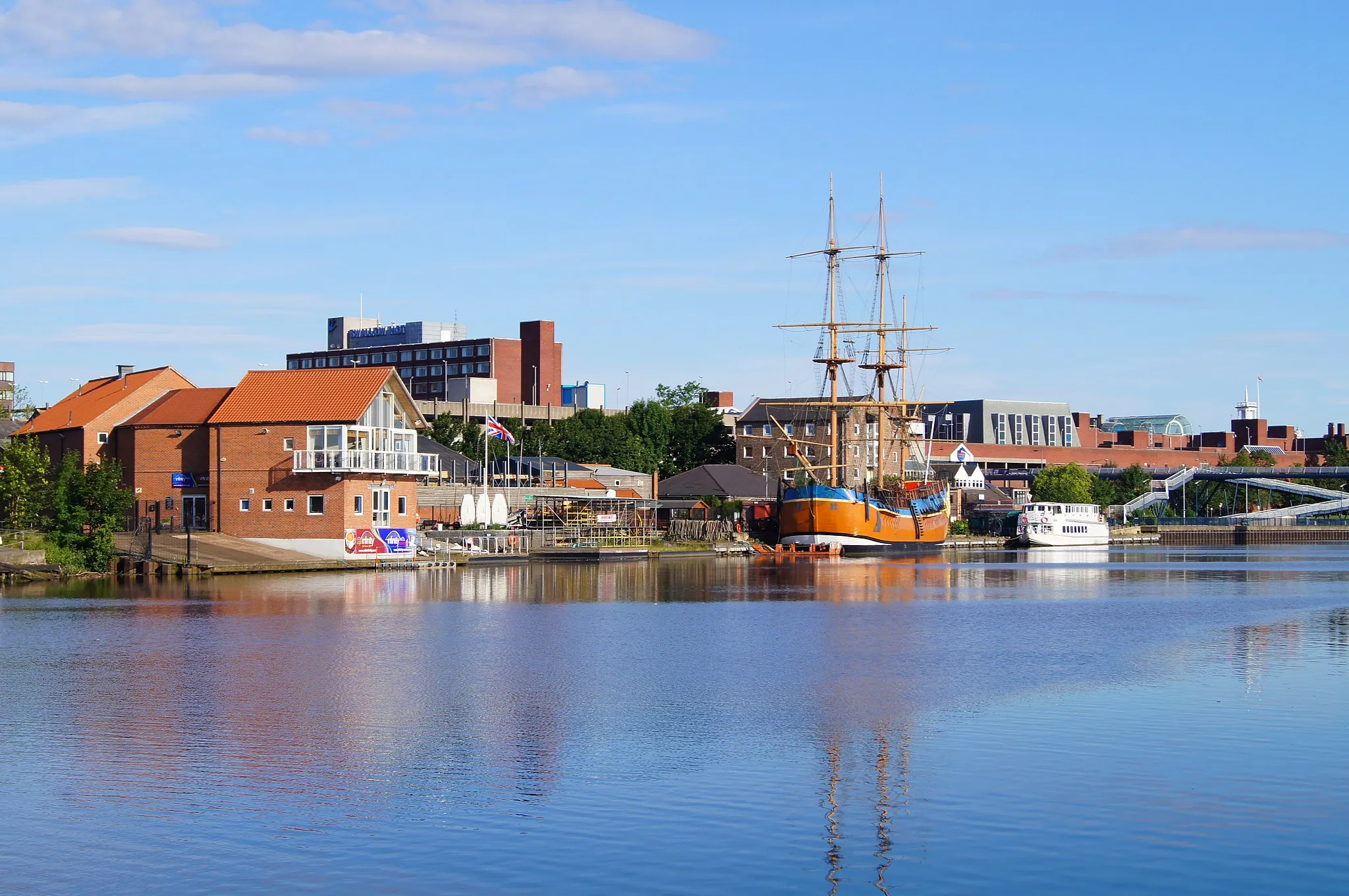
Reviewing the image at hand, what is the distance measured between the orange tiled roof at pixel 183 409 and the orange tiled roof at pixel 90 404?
2055 millimetres

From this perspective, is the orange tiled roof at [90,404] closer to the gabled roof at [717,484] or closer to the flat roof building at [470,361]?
the gabled roof at [717,484]

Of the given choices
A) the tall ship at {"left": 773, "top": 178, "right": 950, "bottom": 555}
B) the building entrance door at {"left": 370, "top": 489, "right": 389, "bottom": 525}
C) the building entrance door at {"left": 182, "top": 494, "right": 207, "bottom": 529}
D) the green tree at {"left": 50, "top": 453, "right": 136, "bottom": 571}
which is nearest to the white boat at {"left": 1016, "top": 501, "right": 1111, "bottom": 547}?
the tall ship at {"left": 773, "top": 178, "right": 950, "bottom": 555}

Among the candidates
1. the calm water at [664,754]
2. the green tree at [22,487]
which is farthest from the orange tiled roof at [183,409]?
the calm water at [664,754]

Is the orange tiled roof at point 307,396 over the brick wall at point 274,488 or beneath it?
over

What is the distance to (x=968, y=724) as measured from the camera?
26.5 metres

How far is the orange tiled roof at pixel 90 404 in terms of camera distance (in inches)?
3061

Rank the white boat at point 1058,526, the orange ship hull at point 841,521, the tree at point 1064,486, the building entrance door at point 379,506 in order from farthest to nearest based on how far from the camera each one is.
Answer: the tree at point 1064,486, the white boat at point 1058,526, the orange ship hull at point 841,521, the building entrance door at point 379,506

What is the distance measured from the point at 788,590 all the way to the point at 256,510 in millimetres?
26063

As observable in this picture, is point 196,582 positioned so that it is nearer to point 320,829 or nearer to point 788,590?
point 788,590

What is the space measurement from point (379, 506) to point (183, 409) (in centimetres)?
1278

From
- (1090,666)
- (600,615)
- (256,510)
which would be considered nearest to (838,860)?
(1090,666)

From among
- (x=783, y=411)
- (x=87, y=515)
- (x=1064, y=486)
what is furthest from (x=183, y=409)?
(x=1064, y=486)

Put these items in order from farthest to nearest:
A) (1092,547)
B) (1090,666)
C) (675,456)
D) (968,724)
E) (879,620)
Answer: (675,456)
(1092,547)
(879,620)
(1090,666)
(968,724)

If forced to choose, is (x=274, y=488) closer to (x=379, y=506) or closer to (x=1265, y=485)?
(x=379, y=506)
